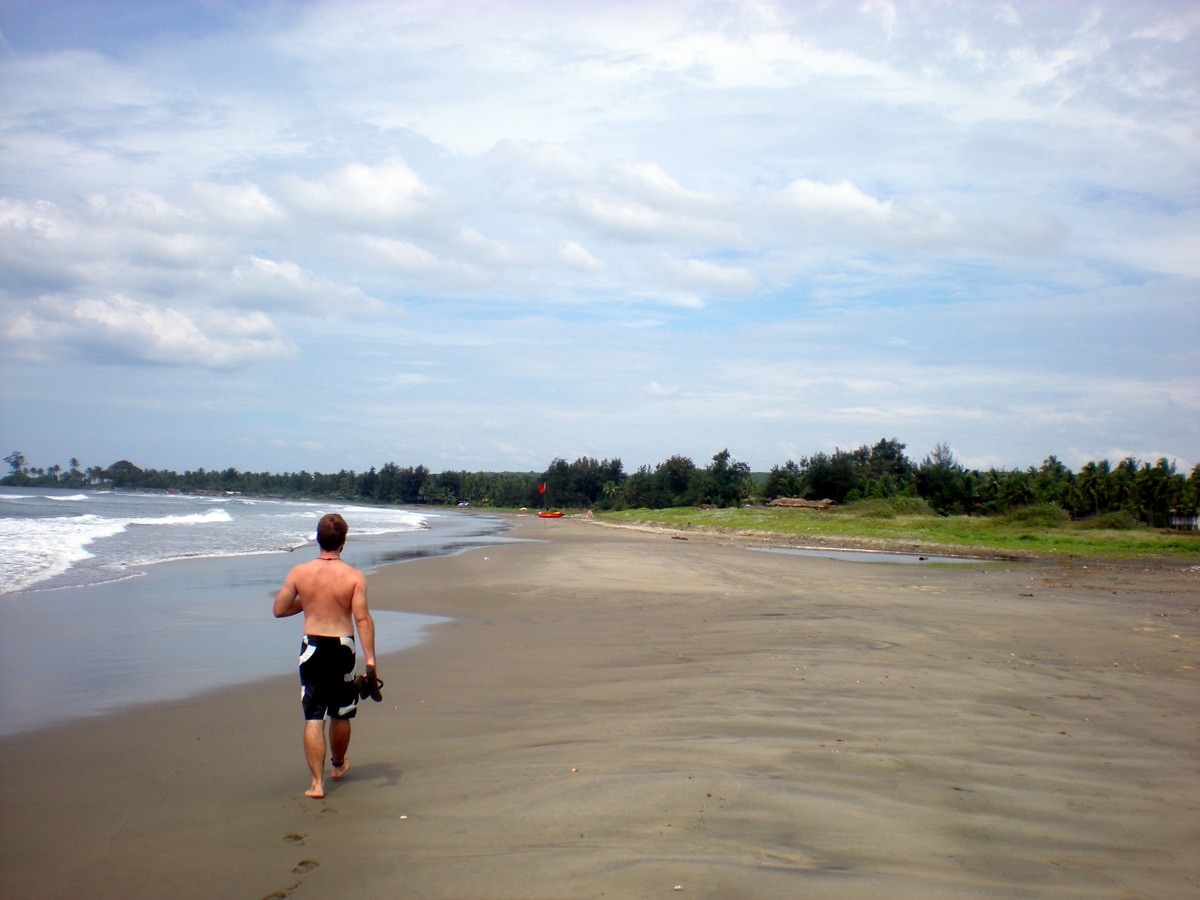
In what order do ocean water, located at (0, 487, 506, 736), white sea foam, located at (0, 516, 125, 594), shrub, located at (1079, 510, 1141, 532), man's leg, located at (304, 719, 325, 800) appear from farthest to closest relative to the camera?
shrub, located at (1079, 510, 1141, 532)
white sea foam, located at (0, 516, 125, 594)
ocean water, located at (0, 487, 506, 736)
man's leg, located at (304, 719, 325, 800)

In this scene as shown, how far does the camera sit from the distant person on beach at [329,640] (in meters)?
4.94

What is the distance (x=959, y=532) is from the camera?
1516 inches

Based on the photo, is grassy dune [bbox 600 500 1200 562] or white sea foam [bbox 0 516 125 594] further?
grassy dune [bbox 600 500 1200 562]

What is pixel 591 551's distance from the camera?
2683cm

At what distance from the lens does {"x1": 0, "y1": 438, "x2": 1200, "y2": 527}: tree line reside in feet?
174

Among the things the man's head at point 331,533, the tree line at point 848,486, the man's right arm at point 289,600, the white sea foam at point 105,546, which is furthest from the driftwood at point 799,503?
the man's right arm at point 289,600

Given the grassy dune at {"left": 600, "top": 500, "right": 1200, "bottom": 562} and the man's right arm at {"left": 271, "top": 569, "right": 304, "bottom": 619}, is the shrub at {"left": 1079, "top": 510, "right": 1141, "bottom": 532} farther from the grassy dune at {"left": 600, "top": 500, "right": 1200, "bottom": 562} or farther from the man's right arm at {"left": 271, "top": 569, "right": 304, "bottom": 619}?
the man's right arm at {"left": 271, "top": 569, "right": 304, "bottom": 619}

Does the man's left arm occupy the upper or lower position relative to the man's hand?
upper

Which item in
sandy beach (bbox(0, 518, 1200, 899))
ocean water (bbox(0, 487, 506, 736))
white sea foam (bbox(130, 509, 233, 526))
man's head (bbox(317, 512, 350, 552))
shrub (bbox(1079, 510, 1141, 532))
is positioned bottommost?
white sea foam (bbox(130, 509, 233, 526))

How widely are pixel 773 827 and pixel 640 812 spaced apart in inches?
28.6

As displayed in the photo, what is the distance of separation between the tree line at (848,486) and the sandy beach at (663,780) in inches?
1662

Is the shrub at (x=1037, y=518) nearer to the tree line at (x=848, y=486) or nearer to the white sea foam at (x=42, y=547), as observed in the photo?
the tree line at (x=848, y=486)

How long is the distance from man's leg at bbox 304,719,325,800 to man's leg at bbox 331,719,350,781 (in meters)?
0.14

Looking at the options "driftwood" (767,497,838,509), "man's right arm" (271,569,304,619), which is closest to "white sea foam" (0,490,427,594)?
"man's right arm" (271,569,304,619)
